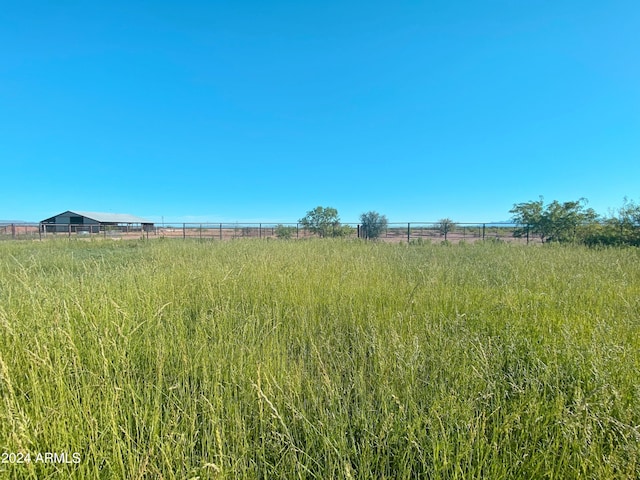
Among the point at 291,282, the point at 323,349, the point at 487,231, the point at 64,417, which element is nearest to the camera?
the point at 64,417

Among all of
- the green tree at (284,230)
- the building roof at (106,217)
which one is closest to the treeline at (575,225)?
the green tree at (284,230)

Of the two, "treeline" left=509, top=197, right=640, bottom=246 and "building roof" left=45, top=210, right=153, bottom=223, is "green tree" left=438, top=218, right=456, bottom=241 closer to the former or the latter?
"treeline" left=509, top=197, right=640, bottom=246

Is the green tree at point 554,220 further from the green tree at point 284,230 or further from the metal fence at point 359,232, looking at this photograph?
the green tree at point 284,230

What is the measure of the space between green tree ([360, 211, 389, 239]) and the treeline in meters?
9.01

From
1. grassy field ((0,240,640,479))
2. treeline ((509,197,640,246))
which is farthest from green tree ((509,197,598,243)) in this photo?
grassy field ((0,240,640,479))

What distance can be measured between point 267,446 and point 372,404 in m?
0.68

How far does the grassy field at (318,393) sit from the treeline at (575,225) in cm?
1263

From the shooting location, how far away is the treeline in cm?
1141

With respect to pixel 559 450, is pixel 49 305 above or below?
above

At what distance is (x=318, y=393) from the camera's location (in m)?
1.69

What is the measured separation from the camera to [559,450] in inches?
54.1

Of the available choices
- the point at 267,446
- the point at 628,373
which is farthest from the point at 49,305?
the point at 628,373

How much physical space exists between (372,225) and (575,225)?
12633 mm

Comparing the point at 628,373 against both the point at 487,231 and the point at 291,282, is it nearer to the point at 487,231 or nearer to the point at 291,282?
the point at 291,282
